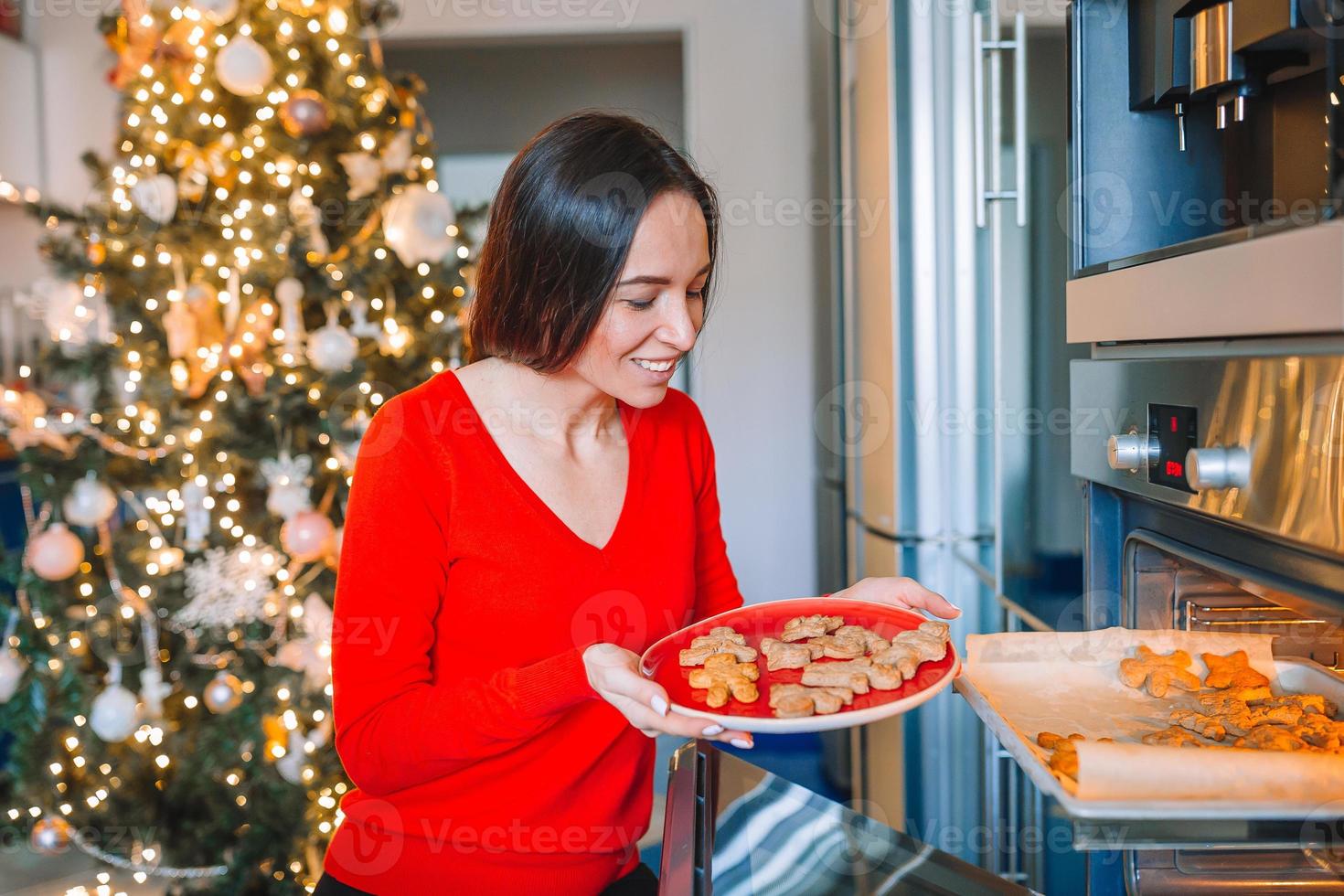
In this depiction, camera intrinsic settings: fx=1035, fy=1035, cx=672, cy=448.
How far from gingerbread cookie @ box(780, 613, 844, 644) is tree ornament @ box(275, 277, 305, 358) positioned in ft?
5.57

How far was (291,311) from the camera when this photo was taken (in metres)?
2.43

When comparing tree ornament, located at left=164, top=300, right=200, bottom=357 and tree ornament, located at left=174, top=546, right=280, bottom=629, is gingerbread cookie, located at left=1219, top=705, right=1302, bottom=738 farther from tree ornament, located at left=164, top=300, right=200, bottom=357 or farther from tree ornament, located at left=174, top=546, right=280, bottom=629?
tree ornament, located at left=164, top=300, right=200, bottom=357

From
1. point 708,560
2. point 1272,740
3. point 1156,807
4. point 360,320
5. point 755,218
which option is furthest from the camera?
point 755,218

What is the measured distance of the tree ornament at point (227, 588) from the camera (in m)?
2.37

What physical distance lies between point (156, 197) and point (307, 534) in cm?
85

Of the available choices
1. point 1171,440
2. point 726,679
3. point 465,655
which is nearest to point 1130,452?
point 1171,440

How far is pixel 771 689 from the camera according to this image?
927 millimetres

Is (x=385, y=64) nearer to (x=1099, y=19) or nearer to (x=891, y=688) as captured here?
(x=1099, y=19)

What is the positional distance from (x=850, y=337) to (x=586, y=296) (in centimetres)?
179

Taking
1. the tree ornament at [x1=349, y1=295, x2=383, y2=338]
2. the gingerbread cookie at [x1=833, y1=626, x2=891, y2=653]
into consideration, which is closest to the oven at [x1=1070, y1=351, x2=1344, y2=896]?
the gingerbread cookie at [x1=833, y1=626, x2=891, y2=653]

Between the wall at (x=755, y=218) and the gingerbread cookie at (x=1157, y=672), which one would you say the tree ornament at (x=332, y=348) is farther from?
the gingerbread cookie at (x=1157, y=672)

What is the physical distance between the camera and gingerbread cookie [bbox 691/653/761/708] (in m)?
0.93

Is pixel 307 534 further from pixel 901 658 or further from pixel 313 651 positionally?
pixel 901 658

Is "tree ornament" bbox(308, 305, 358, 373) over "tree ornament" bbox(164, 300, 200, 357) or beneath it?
beneath
